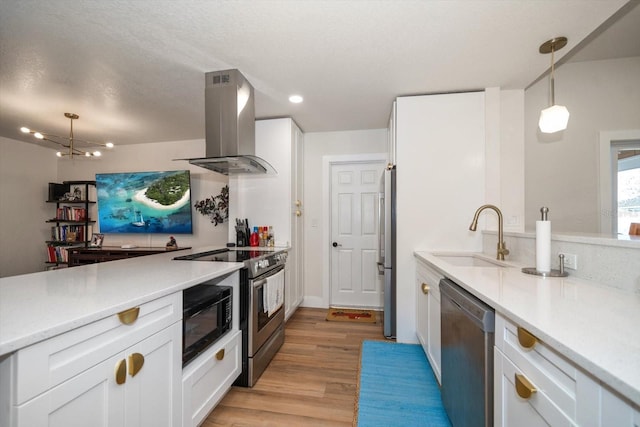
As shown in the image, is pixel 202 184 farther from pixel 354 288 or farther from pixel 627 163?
pixel 627 163

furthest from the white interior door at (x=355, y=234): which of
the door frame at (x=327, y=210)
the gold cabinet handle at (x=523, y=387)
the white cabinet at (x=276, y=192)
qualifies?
the gold cabinet handle at (x=523, y=387)

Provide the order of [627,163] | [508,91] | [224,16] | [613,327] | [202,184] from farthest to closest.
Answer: [202,184] → [508,91] → [627,163] → [224,16] → [613,327]

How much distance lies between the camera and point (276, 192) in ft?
10.7

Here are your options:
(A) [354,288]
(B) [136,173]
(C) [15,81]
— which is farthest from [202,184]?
(A) [354,288]

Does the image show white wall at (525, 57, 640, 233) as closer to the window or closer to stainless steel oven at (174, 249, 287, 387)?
the window

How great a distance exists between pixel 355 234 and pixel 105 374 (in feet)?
10.3

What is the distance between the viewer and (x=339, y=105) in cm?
293

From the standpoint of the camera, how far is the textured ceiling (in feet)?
5.14

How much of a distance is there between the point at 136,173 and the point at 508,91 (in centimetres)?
513

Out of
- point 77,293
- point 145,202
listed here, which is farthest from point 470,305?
point 145,202

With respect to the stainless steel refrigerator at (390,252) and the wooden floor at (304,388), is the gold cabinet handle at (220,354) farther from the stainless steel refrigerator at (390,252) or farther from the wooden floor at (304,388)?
the stainless steel refrigerator at (390,252)

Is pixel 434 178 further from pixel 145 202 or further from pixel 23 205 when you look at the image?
pixel 23 205

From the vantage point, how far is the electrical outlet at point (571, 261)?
4.81ft

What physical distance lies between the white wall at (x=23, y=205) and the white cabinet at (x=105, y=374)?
497 cm
